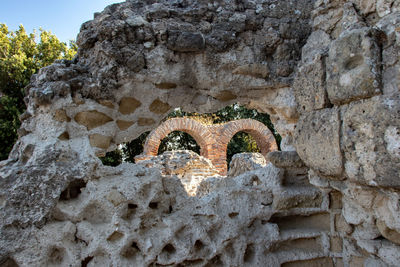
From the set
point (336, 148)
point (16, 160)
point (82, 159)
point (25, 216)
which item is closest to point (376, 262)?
point (336, 148)

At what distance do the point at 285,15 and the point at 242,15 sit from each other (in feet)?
1.52

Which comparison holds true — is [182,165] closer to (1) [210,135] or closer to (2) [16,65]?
(1) [210,135]

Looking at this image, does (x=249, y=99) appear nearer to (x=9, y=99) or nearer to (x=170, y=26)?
(x=170, y=26)

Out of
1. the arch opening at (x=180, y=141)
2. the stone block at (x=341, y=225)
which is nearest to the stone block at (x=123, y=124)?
the stone block at (x=341, y=225)

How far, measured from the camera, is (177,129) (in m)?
9.60

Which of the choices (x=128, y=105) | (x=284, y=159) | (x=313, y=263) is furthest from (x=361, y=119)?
(x=128, y=105)

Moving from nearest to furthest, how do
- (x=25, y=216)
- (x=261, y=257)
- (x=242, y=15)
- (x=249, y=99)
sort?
(x=25, y=216)
(x=261, y=257)
(x=242, y=15)
(x=249, y=99)

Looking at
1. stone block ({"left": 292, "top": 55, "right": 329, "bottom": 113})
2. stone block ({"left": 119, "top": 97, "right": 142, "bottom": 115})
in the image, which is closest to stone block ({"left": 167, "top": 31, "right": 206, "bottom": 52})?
stone block ({"left": 119, "top": 97, "right": 142, "bottom": 115})

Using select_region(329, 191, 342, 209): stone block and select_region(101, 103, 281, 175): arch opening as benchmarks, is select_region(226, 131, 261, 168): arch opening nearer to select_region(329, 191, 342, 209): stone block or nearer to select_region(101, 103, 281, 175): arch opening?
select_region(101, 103, 281, 175): arch opening

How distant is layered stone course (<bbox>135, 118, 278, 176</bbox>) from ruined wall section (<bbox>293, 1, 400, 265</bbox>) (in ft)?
23.5

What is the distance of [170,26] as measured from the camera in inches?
104

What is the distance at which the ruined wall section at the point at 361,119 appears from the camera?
5.06 feet

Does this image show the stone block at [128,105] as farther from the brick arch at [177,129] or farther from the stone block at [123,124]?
the brick arch at [177,129]

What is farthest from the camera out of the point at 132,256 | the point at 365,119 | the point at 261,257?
the point at 261,257
